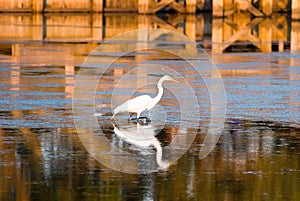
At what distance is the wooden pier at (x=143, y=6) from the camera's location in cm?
3947

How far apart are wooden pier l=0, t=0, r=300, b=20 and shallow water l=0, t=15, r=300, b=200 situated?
16944 mm

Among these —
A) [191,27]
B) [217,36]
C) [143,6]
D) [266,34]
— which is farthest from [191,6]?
[217,36]

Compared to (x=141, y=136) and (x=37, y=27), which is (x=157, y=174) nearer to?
(x=141, y=136)

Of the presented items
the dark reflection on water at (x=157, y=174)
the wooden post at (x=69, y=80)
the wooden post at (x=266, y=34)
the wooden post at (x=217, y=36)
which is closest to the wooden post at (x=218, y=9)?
the wooden post at (x=217, y=36)

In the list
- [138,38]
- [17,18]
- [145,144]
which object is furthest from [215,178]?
[17,18]

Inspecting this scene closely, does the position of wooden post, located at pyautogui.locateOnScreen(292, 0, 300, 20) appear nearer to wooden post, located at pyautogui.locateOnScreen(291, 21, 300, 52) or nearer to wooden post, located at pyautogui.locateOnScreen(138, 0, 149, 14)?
wooden post, located at pyautogui.locateOnScreen(291, 21, 300, 52)

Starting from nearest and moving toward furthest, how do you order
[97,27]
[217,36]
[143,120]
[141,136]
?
1. [141,136]
2. [143,120]
3. [217,36]
4. [97,27]

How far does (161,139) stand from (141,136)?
35 centimetres

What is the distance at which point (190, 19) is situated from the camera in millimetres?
38000

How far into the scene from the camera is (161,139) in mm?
12297

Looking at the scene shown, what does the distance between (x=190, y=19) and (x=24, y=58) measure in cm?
1648

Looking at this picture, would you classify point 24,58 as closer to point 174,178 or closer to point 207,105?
point 207,105

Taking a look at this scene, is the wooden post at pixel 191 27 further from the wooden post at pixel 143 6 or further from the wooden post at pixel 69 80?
the wooden post at pixel 69 80

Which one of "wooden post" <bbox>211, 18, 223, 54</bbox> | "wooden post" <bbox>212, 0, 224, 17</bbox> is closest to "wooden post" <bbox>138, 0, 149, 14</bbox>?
"wooden post" <bbox>212, 0, 224, 17</bbox>
